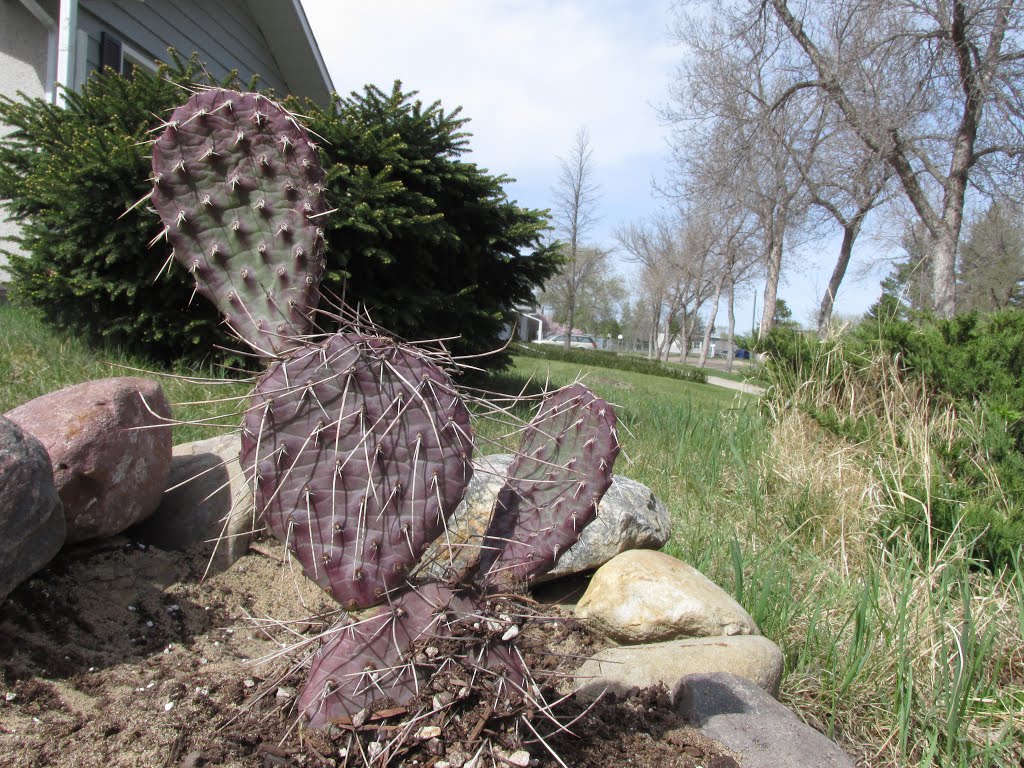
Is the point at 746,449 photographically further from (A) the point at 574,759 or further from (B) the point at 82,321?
(B) the point at 82,321

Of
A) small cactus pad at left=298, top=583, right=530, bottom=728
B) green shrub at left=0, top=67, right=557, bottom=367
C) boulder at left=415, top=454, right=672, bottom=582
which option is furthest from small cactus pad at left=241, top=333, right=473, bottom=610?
green shrub at left=0, top=67, right=557, bottom=367

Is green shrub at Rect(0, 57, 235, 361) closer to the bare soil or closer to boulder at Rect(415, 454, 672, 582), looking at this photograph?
the bare soil

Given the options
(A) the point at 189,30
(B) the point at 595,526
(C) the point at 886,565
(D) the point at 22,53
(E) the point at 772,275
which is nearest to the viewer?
(B) the point at 595,526

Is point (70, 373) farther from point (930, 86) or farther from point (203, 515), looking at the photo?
point (930, 86)

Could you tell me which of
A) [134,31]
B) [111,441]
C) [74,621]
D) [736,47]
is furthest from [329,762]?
[736,47]

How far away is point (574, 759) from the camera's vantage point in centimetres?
159

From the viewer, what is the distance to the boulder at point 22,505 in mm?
1705

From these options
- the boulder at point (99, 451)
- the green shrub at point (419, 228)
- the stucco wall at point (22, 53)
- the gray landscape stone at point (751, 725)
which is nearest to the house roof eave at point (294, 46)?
the stucco wall at point (22, 53)

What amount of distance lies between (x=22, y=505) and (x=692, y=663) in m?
2.01

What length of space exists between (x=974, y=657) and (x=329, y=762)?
2.23 meters

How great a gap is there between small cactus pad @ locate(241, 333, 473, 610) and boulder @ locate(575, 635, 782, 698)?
1.02 m

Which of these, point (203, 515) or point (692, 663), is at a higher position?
point (203, 515)

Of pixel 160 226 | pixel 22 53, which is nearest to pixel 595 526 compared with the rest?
pixel 160 226

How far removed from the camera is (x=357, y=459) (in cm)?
141
